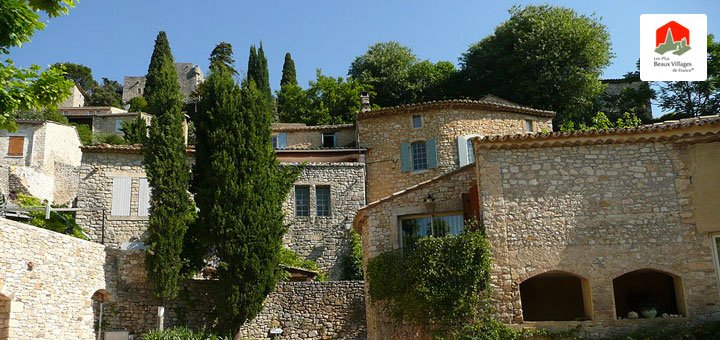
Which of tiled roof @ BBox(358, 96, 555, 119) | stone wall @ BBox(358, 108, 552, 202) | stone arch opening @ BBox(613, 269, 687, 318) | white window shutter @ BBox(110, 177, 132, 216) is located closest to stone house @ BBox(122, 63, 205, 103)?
tiled roof @ BBox(358, 96, 555, 119)

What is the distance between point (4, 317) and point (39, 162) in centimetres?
2108

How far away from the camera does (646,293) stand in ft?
53.4

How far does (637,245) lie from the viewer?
49.2ft

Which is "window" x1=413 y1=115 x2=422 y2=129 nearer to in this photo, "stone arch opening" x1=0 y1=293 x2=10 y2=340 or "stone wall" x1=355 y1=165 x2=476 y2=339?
"stone wall" x1=355 y1=165 x2=476 y2=339

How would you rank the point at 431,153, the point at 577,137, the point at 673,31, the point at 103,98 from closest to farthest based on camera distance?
the point at 673,31 → the point at 577,137 → the point at 431,153 → the point at 103,98

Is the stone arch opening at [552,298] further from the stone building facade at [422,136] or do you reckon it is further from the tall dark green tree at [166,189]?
the stone building facade at [422,136]

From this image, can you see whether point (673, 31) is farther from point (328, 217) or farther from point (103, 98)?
point (103, 98)

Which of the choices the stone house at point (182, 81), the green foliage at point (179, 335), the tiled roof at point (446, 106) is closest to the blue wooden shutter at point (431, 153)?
the tiled roof at point (446, 106)

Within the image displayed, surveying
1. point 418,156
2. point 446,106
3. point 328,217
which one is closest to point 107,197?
point 328,217

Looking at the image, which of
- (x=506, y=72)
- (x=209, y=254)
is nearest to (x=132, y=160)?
(x=209, y=254)

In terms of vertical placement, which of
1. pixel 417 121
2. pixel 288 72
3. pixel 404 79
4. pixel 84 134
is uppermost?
pixel 288 72

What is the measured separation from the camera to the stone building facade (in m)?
29.3

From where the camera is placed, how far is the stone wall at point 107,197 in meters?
24.9

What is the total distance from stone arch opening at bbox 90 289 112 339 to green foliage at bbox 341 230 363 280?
967 centimetres
